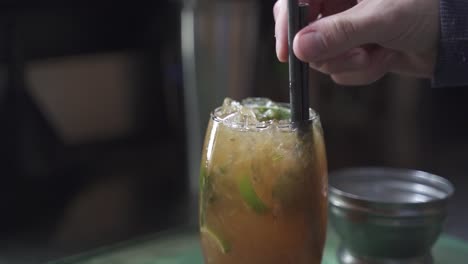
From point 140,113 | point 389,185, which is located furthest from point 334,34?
point 140,113

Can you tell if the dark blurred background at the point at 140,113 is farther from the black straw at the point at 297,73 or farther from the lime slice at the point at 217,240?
A: the black straw at the point at 297,73

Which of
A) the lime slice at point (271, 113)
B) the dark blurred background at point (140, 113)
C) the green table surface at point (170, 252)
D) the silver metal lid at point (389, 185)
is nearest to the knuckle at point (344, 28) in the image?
the lime slice at point (271, 113)

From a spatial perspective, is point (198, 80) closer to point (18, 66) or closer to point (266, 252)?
point (18, 66)

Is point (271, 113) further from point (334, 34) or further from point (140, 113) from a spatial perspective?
point (140, 113)

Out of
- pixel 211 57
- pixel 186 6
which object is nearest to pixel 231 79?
pixel 211 57

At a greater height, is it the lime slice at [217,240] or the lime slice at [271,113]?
the lime slice at [271,113]

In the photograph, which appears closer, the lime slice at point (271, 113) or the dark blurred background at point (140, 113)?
the lime slice at point (271, 113)

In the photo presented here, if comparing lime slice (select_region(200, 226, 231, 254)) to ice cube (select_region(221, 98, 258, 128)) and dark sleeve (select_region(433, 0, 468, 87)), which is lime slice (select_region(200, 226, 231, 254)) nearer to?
ice cube (select_region(221, 98, 258, 128))
